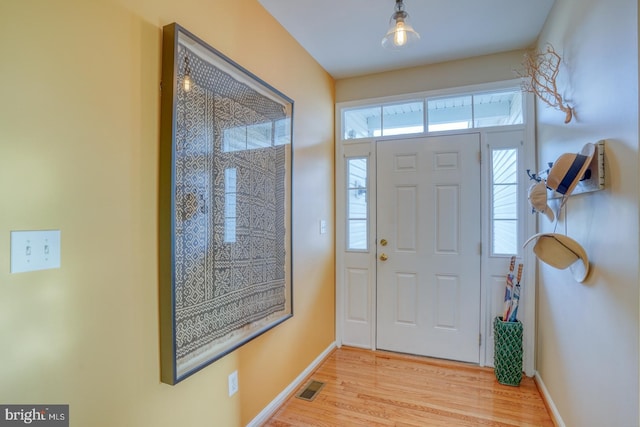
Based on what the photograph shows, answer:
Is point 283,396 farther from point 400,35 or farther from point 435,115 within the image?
point 435,115

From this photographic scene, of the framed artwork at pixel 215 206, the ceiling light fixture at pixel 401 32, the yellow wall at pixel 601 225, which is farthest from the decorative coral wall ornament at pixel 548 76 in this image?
the framed artwork at pixel 215 206

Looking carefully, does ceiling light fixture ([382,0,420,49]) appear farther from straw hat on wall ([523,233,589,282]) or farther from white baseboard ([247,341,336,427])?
white baseboard ([247,341,336,427])

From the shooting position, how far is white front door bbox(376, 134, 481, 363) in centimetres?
279

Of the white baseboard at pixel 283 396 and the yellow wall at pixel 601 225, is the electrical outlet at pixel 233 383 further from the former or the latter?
the yellow wall at pixel 601 225

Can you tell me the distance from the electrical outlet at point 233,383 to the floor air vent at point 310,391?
71 centimetres

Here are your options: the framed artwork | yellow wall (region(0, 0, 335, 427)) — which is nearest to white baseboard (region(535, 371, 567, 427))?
the framed artwork

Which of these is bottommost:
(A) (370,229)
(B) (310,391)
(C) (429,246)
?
(B) (310,391)

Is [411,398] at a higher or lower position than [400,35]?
lower

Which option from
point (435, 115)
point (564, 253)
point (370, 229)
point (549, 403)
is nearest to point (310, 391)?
point (370, 229)

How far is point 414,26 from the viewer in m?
2.30

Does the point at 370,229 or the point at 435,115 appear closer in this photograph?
the point at 435,115

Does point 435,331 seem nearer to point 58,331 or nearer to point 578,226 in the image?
point 578,226

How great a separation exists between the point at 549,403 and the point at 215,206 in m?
2.48

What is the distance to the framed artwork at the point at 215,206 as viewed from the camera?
1306 millimetres
